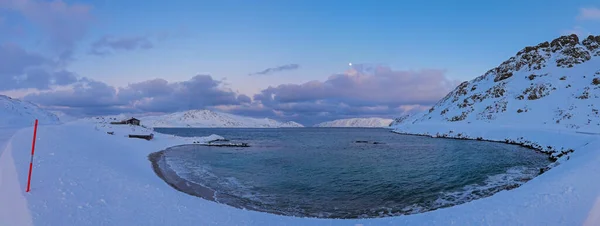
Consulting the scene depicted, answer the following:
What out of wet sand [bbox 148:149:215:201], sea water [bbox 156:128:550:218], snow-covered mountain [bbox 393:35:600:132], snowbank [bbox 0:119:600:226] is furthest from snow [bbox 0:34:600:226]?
snow-covered mountain [bbox 393:35:600:132]

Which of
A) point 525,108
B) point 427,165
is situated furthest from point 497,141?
point 427,165

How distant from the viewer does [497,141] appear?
7019 cm

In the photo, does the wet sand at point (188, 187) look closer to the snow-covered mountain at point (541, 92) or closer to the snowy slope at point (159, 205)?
the snowy slope at point (159, 205)

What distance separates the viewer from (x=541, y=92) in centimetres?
9888

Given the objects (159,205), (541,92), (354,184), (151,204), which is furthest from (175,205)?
(541,92)

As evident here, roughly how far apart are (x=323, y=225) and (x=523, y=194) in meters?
9.62

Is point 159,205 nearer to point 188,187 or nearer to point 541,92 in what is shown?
point 188,187

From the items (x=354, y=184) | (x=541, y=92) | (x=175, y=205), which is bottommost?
(x=354, y=184)

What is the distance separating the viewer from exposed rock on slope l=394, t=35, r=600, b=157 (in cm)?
7703

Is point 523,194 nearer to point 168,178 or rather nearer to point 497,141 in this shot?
point 168,178

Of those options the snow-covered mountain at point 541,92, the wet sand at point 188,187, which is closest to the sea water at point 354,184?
the wet sand at point 188,187

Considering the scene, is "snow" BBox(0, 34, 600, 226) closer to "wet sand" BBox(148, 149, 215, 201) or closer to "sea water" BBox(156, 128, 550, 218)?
"sea water" BBox(156, 128, 550, 218)

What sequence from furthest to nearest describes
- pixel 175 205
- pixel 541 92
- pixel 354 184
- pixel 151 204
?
pixel 541 92 → pixel 354 184 → pixel 175 205 → pixel 151 204

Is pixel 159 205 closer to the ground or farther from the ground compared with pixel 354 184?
farther from the ground
